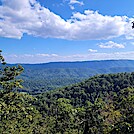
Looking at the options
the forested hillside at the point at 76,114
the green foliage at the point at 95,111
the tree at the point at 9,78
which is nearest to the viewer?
the tree at the point at 9,78

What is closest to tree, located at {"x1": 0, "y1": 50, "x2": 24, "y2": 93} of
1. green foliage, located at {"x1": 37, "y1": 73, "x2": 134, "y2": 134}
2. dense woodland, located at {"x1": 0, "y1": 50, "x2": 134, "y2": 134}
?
dense woodland, located at {"x1": 0, "y1": 50, "x2": 134, "y2": 134}

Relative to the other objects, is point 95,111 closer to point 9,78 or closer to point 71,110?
point 71,110

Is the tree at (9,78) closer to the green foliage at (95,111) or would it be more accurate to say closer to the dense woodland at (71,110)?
the dense woodland at (71,110)

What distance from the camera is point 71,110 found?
53375 mm

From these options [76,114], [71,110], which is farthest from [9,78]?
[76,114]

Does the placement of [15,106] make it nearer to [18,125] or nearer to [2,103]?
[2,103]

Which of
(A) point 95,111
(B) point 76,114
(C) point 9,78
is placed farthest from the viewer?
(B) point 76,114

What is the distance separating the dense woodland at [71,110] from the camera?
12.7 m

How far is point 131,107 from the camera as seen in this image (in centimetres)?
3669

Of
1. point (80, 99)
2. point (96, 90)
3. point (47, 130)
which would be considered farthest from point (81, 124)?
point (96, 90)

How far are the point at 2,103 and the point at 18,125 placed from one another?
123 ft

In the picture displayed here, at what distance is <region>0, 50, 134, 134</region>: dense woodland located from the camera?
12719 millimetres

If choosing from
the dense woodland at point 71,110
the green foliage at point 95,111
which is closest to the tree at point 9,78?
the dense woodland at point 71,110

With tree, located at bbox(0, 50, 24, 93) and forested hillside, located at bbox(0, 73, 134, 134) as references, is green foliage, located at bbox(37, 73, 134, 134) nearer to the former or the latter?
forested hillside, located at bbox(0, 73, 134, 134)
